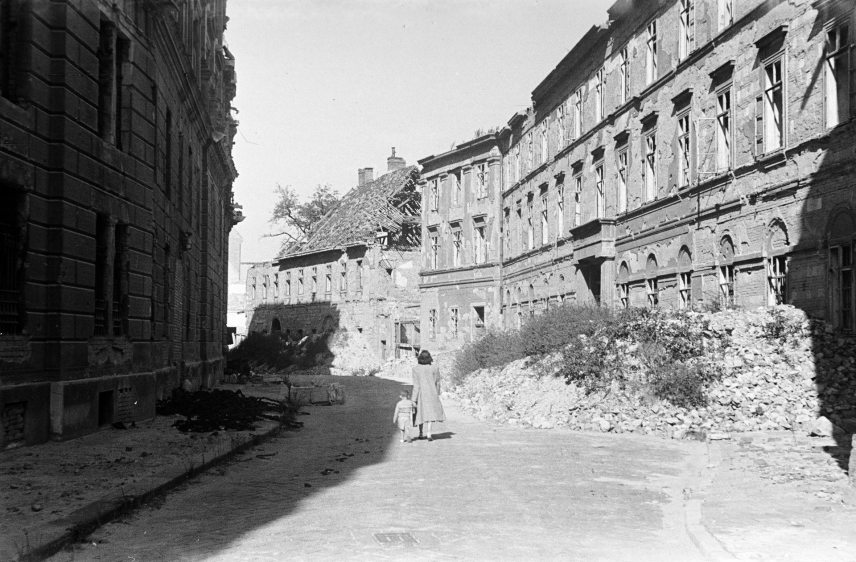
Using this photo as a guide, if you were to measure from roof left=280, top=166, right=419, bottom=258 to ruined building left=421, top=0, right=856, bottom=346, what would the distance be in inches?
698

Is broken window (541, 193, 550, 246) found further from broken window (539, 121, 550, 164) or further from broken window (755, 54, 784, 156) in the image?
broken window (755, 54, 784, 156)

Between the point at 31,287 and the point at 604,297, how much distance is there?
20.4 m

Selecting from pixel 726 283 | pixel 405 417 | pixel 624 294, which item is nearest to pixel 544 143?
pixel 624 294

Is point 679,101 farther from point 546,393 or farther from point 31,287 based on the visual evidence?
point 31,287

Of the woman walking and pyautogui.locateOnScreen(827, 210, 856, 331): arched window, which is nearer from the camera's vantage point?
the woman walking

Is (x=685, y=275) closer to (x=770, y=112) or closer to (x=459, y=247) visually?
(x=770, y=112)

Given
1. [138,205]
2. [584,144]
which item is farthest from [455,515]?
[584,144]

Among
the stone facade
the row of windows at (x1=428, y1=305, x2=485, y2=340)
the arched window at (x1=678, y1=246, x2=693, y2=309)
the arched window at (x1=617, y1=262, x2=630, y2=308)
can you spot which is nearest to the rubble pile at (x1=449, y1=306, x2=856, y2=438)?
the arched window at (x1=678, y1=246, x2=693, y2=309)

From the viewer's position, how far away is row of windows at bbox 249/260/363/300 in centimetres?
5649

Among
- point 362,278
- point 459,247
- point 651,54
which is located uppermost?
point 651,54

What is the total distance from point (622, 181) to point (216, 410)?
1619 centimetres

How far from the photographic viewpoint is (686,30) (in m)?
24.8

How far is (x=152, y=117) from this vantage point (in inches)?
688

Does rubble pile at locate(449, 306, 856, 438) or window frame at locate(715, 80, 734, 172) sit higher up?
window frame at locate(715, 80, 734, 172)
